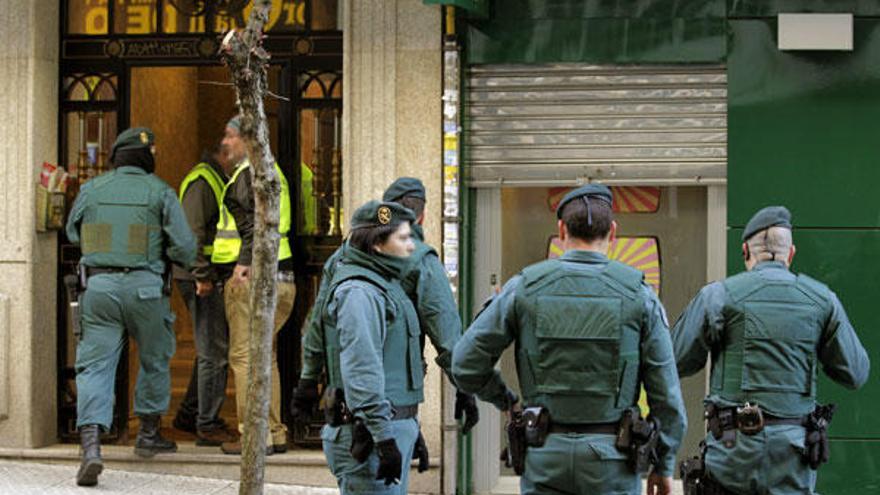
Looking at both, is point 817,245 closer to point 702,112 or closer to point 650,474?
point 702,112

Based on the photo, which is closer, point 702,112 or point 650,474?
point 650,474

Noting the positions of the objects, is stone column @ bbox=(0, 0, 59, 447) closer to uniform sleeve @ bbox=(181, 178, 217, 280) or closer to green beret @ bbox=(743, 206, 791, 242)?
uniform sleeve @ bbox=(181, 178, 217, 280)

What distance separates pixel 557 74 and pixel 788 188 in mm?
1620

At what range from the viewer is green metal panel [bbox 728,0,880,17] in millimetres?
11695

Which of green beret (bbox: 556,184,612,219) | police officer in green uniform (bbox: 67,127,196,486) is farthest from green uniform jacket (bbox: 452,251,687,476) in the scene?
police officer in green uniform (bbox: 67,127,196,486)

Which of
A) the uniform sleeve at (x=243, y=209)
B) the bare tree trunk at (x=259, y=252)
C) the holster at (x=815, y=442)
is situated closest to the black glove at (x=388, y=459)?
the bare tree trunk at (x=259, y=252)

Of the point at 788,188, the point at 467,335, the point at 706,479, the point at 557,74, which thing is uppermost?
the point at 557,74

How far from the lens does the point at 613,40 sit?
1180cm

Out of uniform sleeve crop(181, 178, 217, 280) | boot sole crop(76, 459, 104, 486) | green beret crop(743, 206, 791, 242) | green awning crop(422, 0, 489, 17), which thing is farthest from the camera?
uniform sleeve crop(181, 178, 217, 280)

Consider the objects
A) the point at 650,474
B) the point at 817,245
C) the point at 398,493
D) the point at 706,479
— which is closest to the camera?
the point at 650,474

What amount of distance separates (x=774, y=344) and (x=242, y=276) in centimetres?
412

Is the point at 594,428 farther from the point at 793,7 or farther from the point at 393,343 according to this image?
the point at 793,7

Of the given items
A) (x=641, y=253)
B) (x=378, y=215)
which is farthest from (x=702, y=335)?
(x=641, y=253)

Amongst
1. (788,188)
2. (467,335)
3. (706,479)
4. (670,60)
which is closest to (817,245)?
(788,188)
